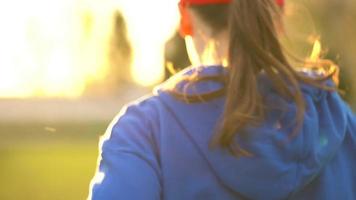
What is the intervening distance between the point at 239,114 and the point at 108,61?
21517mm

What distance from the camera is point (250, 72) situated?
10.2 feet

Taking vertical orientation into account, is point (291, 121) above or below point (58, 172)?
above

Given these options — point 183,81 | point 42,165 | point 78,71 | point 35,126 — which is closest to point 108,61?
point 78,71

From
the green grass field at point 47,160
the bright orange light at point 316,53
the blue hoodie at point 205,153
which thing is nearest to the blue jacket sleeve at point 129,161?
the blue hoodie at point 205,153

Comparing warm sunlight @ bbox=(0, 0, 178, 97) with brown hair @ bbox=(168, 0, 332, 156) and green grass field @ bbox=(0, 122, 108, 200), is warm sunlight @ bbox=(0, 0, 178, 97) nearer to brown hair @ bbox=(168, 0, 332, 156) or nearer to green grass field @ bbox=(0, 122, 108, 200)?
green grass field @ bbox=(0, 122, 108, 200)

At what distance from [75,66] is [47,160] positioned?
27.2 ft

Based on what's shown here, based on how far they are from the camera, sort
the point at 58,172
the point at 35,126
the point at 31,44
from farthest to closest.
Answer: the point at 31,44
the point at 35,126
the point at 58,172

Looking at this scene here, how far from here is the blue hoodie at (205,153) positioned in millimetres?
3078

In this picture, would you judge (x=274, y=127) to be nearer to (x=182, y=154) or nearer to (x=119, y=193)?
(x=182, y=154)

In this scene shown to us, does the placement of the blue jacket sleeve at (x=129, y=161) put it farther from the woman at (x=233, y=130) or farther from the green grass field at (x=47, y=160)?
the green grass field at (x=47, y=160)

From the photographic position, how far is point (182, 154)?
3104 millimetres

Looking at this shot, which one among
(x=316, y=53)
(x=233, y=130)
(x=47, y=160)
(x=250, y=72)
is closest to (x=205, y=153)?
(x=233, y=130)

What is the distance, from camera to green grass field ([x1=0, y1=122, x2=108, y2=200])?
12492mm

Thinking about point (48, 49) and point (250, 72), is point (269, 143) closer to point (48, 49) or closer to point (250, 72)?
point (250, 72)
